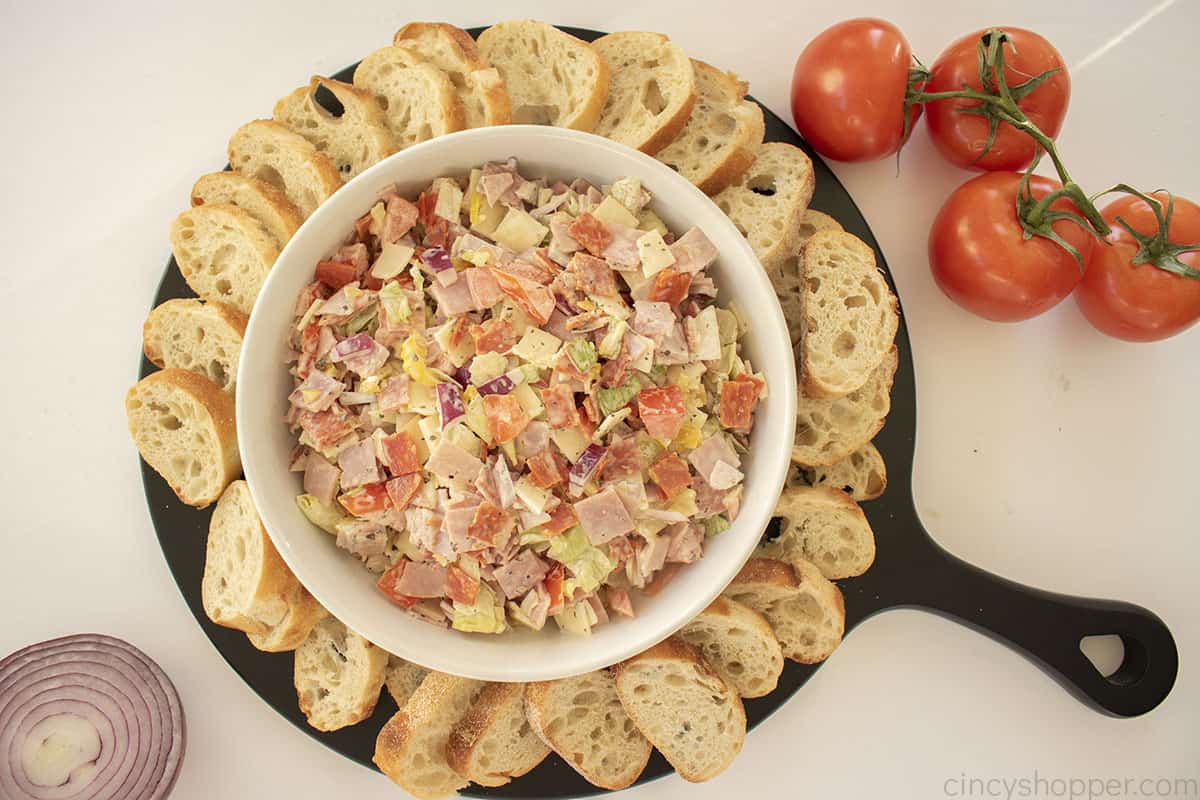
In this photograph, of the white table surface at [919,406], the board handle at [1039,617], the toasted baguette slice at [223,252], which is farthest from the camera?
the white table surface at [919,406]

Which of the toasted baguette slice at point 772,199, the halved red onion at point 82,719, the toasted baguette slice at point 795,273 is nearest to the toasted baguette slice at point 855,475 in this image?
the toasted baguette slice at point 795,273

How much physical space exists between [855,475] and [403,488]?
50.1 inches

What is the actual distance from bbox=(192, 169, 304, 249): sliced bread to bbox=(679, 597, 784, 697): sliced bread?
1.52 meters

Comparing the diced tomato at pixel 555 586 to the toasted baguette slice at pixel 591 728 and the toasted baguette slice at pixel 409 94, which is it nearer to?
the toasted baguette slice at pixel 591 728

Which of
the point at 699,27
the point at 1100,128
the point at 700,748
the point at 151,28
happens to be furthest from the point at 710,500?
the point at 151,28

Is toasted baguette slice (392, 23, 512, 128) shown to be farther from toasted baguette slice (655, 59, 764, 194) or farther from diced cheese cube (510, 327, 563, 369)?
diced cheese cube (510, 327, 563, 369)

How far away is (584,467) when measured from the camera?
2.03 m

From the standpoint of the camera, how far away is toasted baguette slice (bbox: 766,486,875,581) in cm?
239

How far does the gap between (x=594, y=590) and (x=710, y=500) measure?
355 millimetres

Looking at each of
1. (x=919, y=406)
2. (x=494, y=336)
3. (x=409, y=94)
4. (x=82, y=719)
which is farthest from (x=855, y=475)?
(x=82, y=719)

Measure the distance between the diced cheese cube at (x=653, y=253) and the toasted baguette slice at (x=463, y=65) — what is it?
1.92ft

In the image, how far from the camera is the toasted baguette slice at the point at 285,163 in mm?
2363

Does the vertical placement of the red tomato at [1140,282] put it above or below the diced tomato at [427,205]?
below

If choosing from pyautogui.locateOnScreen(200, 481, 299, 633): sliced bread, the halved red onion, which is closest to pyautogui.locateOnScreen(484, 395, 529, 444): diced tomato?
pyautogui.locateOnScreen(200, 481, 299, 633): sliced bread
